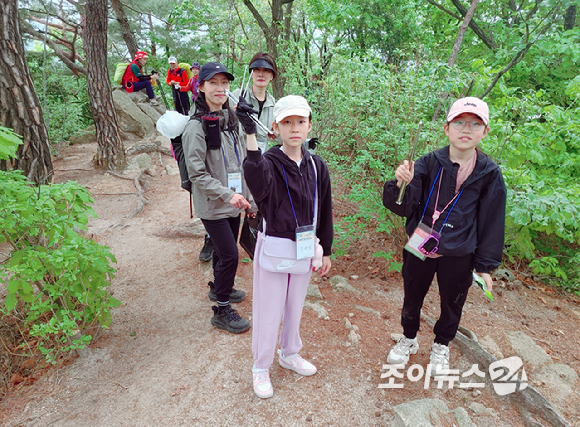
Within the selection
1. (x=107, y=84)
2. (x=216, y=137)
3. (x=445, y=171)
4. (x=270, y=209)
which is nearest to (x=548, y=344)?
(x=445, y=171)

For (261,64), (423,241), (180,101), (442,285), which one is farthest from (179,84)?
(442,285)

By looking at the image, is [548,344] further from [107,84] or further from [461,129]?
[107,84]

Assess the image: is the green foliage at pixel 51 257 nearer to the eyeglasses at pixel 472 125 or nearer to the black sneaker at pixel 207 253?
the black sneaker at pixel 207 253

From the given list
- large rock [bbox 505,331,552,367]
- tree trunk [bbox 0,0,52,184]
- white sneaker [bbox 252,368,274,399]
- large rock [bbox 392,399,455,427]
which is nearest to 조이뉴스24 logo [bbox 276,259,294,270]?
white sneaker [bbox 252,368,274,399]

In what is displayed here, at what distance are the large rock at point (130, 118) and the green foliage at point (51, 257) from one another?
888cm

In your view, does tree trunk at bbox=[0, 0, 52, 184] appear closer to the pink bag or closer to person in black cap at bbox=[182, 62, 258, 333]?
person in black cap at bbox=[182, 62, 258, 333]

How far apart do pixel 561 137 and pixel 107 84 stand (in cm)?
825

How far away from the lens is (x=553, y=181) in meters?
4.11

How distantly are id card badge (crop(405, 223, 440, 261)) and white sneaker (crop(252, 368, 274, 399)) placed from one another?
4.25 feet

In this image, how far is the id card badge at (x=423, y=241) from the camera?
220cm

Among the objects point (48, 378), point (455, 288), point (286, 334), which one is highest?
point (455, 288)

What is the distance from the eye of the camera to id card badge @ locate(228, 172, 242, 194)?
2.96m

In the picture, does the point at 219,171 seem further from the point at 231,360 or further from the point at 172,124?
the point at 231,360

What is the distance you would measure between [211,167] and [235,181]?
23 centimetres
